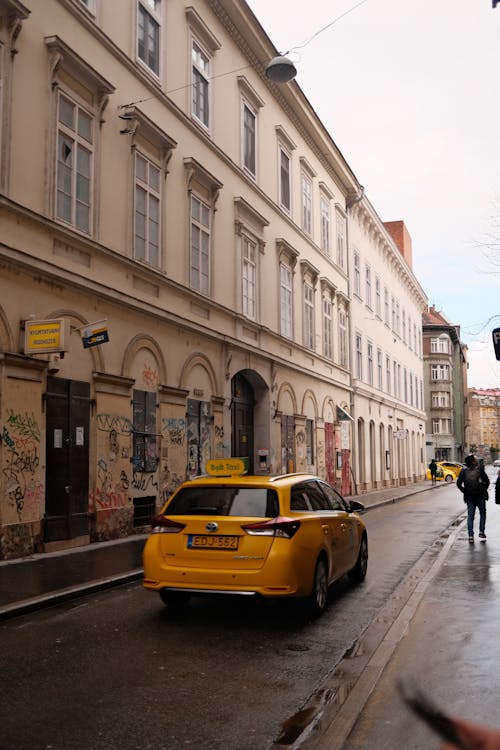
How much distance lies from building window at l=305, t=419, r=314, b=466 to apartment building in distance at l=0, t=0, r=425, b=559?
0.64 feet

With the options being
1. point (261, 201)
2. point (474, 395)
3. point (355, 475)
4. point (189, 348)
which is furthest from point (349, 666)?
point (474, 395)

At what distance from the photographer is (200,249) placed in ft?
61.5

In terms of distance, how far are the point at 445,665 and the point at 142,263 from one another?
36.7 ft

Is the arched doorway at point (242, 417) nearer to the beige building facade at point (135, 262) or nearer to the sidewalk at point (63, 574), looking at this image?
the beige building facade at point (135, 262)

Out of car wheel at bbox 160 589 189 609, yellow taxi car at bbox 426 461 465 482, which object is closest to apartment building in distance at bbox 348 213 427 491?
yellow taxi car at bbox 426 461 465 482

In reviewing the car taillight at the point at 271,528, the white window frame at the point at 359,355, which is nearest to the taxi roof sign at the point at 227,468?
the car taillight at the point at 271,528

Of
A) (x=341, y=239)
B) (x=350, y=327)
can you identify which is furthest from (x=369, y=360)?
(x=341, y=239)

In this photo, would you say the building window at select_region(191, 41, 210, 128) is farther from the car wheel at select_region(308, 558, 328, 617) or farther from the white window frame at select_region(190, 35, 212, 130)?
the car wheel at select_region(308, 558, 328, 617)

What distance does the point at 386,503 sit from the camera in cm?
2841

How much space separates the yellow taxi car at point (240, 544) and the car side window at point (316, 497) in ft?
0.75

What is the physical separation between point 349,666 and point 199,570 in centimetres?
204

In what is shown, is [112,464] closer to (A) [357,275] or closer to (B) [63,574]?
(B) [63,574]

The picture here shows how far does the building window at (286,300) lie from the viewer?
25.1 metres

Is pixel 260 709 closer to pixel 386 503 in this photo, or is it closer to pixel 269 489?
pixel 269 489
